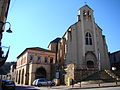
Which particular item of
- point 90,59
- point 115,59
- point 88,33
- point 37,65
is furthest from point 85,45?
point 115,59

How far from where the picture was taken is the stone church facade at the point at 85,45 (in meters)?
33.6

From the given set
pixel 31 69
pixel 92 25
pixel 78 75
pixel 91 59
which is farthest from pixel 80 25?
pixel 31 69

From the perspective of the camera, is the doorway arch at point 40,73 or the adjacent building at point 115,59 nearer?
the doorway arch at point 40,73

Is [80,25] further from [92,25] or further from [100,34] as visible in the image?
[100,34]

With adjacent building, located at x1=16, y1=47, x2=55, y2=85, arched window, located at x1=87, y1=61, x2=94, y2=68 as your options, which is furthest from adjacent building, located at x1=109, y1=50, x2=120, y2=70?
adjacent building, located at x1=16, y1=47, x2=55, y2=85

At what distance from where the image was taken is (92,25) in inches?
1467

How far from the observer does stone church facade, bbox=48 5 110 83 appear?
33562 mm

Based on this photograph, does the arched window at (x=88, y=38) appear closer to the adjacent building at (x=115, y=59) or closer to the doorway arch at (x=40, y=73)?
the adjacent building at (x=115, y=59)

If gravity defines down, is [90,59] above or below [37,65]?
above

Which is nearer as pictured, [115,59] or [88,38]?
[88,38]

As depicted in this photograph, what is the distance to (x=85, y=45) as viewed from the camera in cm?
3512

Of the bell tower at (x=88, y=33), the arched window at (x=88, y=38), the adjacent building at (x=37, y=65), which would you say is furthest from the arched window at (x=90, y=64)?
the adjacent building at (x=37, y=65)

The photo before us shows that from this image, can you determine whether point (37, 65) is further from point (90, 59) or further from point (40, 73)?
point (90, 59)

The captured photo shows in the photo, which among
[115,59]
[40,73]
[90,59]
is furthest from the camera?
[115,59]
